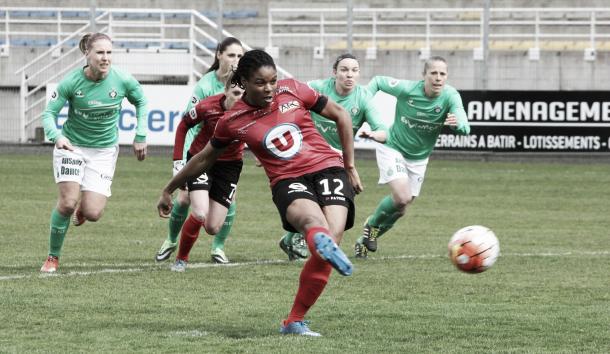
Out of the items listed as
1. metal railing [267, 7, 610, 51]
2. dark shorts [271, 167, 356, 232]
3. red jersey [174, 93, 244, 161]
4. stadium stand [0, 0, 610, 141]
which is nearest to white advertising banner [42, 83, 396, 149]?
stadium stand [0, 0, 610, 141]

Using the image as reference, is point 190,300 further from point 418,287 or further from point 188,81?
point 188,81

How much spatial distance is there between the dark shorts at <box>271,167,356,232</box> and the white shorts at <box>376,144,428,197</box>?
16.1 feet

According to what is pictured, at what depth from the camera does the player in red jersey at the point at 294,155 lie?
7348 mm

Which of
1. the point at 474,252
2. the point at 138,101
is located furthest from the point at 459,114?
the point at 474,252

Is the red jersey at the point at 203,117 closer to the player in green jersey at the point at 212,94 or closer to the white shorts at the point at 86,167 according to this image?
the player in green jersey at the point at 212,94

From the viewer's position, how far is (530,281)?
408 inches

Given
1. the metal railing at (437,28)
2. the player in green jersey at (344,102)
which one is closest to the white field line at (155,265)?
the player in green jersey at (344,102)

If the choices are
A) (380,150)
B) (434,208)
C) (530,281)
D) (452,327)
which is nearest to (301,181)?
(452,327)

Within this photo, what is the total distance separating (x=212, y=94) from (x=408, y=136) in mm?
2623

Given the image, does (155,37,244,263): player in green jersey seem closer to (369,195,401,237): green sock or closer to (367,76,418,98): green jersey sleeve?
(369,195,401,237): green sock

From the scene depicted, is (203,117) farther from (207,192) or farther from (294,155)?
(294,155)

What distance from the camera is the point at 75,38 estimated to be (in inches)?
1257

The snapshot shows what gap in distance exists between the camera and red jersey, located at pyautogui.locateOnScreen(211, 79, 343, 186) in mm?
7625

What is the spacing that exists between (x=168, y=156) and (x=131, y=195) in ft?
25.7
